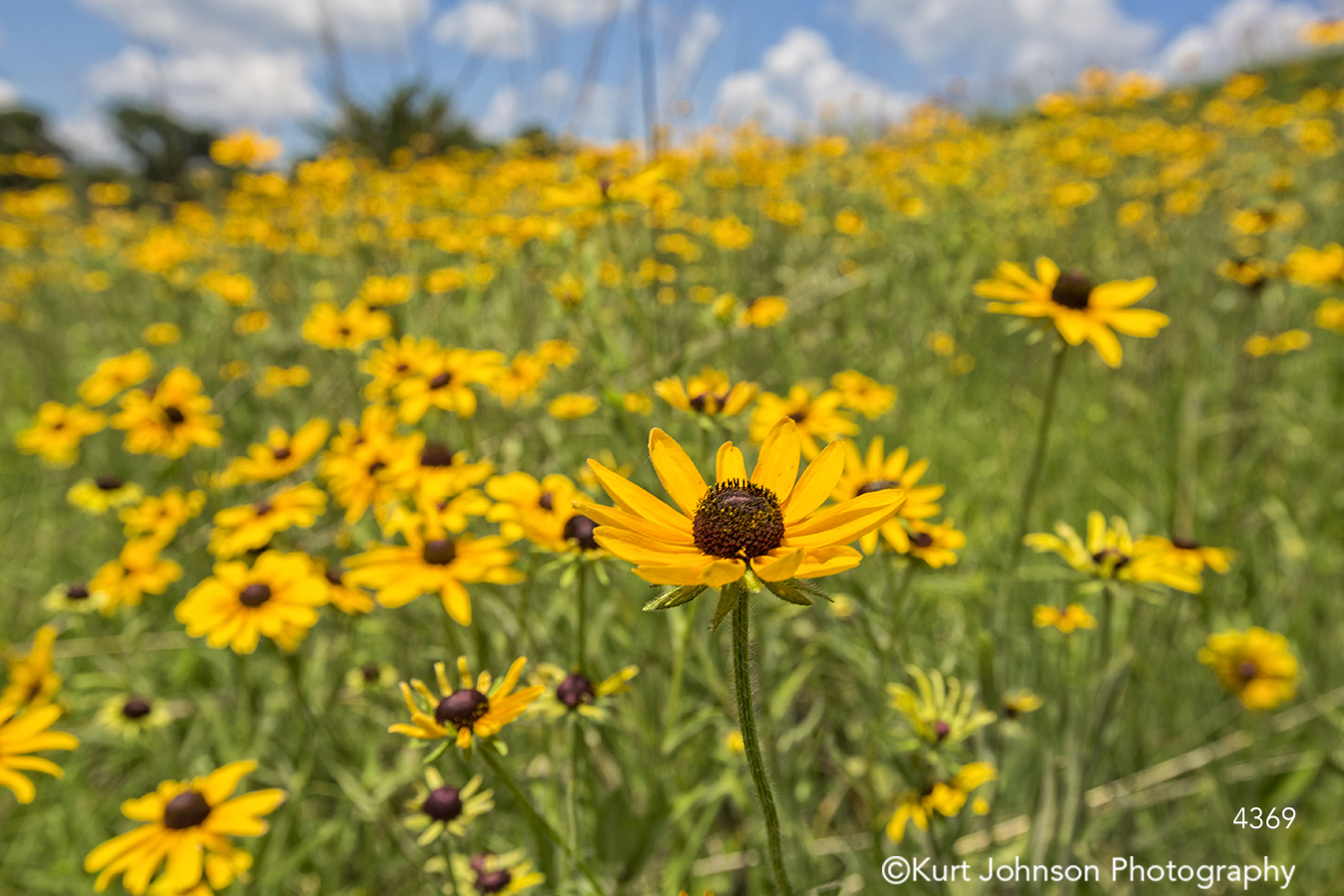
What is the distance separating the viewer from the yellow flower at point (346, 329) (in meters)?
2.21

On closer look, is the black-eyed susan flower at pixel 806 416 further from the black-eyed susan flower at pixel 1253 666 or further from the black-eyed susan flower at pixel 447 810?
the black-eyed susan flower at pixel 1253 666

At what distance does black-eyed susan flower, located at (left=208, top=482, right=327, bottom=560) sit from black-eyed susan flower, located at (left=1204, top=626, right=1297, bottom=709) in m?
2.10

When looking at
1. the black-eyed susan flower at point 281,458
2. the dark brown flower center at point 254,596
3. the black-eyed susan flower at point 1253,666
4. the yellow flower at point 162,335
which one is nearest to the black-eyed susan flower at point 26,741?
the dark brown flower center at point 254,596

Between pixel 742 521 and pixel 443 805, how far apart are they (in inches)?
27.0

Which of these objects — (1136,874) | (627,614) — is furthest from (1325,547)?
(627,614)

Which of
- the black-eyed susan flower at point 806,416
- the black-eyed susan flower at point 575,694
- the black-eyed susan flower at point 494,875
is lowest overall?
the black-eyed susan flower at point 494,875

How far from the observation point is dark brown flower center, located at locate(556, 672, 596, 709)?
3.62 ft

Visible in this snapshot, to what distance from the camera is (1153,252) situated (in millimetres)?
4625

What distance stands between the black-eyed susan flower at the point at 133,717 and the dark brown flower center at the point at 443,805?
102 centimetres

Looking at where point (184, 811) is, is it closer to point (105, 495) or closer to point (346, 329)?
point (105, 495)

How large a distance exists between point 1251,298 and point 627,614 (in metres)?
2.63

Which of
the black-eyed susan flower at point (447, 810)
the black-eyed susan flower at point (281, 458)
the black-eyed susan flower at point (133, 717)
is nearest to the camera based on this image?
the black-eyed susan flower at point (447, 810)

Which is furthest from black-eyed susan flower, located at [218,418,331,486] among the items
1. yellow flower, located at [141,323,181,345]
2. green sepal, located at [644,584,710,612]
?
yellow flower, located at [141,323,181,345]

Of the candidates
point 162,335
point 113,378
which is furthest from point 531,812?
point 162,335
